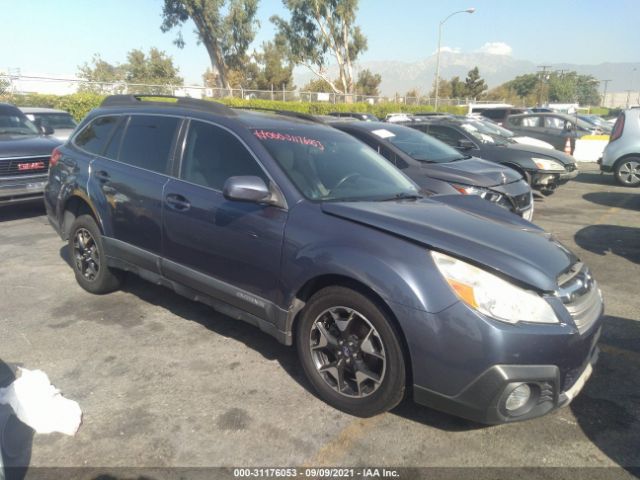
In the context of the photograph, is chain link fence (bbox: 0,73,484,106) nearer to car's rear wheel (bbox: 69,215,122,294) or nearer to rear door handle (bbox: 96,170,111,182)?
car's rear wheel (bbox: 69,215,122,294)

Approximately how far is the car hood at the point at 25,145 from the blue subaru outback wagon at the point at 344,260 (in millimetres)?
3825

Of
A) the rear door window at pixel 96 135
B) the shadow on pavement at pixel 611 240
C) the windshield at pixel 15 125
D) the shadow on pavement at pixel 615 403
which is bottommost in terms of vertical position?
the shadow on pavement at pixel 611 240

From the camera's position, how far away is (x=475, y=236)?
286 cm

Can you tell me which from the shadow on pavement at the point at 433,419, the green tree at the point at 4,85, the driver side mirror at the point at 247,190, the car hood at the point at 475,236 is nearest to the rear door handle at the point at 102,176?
the driver side mirror at the point at 247,190

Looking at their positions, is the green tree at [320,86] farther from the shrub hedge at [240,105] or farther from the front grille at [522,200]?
the front grille at [522,200]

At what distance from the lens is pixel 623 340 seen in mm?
3980

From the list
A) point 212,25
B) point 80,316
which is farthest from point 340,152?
point 212,25

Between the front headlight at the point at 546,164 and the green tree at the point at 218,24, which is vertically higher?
the green tree at the point at 218,24

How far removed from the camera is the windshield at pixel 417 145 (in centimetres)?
697

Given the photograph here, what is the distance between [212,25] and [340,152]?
130 ft

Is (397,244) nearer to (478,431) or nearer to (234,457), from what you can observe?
(478,431)

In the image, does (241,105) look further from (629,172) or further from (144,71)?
(144,71)

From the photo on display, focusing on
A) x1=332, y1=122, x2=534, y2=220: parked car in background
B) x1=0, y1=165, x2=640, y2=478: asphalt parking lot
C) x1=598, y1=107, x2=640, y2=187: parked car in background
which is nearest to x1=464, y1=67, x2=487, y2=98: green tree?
x1=598, y1=107, x2=640, y2=187: parked car in background

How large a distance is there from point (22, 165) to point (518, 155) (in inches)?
334
